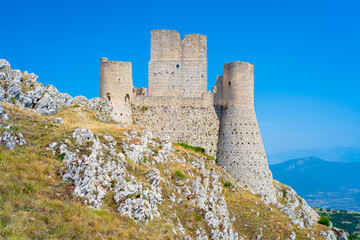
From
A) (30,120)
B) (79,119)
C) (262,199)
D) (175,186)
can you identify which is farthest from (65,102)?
(262,199)

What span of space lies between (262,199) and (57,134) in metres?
21.1

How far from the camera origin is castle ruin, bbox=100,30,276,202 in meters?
34.7

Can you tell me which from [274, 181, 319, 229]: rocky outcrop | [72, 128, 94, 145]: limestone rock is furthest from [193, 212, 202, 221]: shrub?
[274, 181, 319, 229]: rocky outcrop

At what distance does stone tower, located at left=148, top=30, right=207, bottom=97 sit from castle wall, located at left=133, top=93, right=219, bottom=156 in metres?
1.27

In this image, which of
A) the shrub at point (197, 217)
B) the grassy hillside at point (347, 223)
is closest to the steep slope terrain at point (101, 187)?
the shrub at point (197, 217)

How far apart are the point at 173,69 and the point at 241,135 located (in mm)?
10911

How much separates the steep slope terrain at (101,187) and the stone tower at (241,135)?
179 inches

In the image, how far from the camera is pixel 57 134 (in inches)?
712

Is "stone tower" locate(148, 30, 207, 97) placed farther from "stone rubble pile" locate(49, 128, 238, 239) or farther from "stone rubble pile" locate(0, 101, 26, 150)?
Result: "stone rubble pile" locate(0, 101, 26, 150)

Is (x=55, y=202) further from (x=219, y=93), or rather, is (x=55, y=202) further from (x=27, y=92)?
(x=219, y=93)

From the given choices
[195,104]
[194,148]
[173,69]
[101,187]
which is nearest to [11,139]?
[101,187]

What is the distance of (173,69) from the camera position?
37781 mm

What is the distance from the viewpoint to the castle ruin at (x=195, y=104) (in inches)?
1367

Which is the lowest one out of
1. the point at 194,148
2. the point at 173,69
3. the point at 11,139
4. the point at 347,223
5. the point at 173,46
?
the point at 347,223
